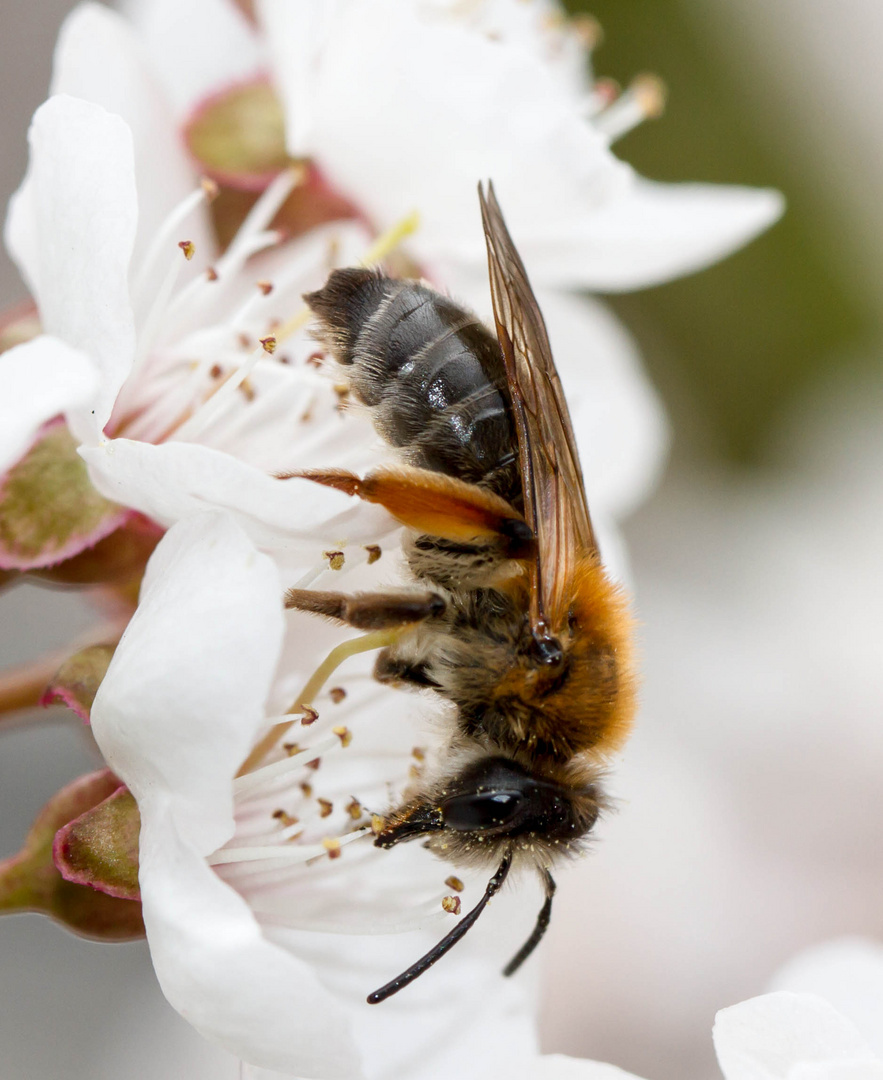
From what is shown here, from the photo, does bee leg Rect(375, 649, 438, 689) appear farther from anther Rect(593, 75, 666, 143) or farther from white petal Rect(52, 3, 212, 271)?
anther Rect(593, 75, 666, 143)

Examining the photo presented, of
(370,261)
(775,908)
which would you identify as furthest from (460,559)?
(775,908)

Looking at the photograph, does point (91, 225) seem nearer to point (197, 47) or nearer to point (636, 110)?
point (197, 47)

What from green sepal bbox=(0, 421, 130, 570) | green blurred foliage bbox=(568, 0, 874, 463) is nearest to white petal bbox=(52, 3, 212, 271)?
green sepal bbox=(0, 421, 130, 570)

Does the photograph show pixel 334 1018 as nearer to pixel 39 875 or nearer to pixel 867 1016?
pixel 39 875

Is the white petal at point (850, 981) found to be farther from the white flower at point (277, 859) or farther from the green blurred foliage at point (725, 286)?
the green blurred foliage at point (725, 286)

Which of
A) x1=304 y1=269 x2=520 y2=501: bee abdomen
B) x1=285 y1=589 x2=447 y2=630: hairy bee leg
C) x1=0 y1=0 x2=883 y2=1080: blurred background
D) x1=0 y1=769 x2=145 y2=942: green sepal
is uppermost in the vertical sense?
x1=304 y1=269 x2=520 y2=501: bee abdomen
